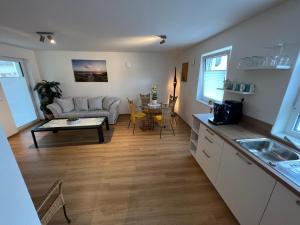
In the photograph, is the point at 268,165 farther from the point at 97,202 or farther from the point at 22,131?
the point at 22,131

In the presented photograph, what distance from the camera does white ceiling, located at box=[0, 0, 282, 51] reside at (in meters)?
1.51

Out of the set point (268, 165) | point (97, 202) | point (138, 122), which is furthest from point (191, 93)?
point (97, 202)

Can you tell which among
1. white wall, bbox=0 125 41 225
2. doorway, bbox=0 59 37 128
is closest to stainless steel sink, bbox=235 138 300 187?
white wall, bbox=0 125 41 225

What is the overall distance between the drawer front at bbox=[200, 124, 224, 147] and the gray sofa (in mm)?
2879

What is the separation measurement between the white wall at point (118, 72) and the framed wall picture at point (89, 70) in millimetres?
129

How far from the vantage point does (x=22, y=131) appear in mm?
3775

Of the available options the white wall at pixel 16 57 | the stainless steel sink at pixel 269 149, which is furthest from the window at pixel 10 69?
the stainless steel sink at pixel 269 149

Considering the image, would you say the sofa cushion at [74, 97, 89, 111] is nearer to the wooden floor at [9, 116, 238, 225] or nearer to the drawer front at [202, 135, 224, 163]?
the wooden floor at [9, 116, 238, 225]

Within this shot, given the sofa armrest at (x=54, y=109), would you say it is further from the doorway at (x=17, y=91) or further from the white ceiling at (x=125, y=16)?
the white ceiling at (x=125, y=16)

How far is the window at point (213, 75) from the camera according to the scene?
2732mm

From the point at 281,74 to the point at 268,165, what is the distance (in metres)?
1.07

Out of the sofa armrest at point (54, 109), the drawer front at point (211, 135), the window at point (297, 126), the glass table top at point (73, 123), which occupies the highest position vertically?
the window at point (297, 126)

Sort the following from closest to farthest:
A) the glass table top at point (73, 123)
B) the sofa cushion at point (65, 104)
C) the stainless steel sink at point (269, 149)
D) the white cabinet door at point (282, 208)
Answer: the white cabinet door at point (282, 208) → the stainless steel sink at point (269, 149) → the glass table top at point (73, 123) → the sofa cushion at point (65, 104)

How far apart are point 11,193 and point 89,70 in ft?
15.5
